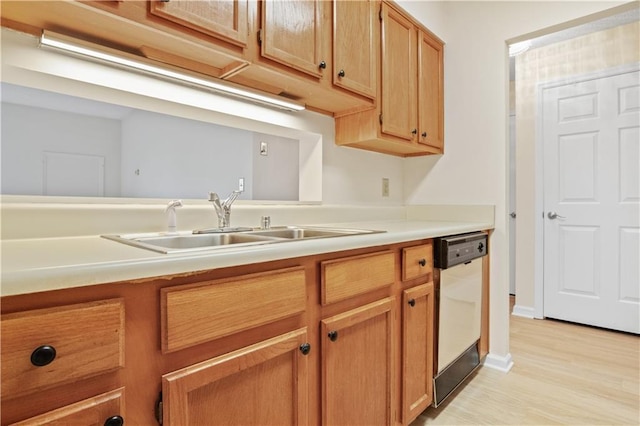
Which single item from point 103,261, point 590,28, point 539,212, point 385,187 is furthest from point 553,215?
point 103,261

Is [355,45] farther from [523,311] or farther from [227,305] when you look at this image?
[523,311]

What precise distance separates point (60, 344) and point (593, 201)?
350cm

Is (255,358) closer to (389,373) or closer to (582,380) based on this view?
(389,373)

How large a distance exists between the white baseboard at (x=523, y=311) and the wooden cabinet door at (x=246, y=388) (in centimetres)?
290

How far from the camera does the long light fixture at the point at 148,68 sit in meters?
1.02

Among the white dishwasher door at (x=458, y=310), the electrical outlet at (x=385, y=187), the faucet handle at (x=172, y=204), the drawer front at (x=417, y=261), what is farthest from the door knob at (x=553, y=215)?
the faucet handle at (x=172, y=204)

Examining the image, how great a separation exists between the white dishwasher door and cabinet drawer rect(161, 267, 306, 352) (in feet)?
3.03

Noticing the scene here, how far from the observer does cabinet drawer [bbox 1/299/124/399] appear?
0.52 metres

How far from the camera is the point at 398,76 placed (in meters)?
1.93

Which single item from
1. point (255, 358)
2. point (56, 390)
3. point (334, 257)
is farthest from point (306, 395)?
point (56, 390)

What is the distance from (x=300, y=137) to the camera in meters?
1.89

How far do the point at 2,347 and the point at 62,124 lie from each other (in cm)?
253

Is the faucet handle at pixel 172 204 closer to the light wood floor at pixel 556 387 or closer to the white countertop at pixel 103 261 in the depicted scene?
the white countertop at pixel 103 261

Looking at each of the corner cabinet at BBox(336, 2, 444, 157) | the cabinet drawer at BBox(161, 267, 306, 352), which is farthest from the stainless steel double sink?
the corner cabinet at BBox(336, 2, 444, 157)
